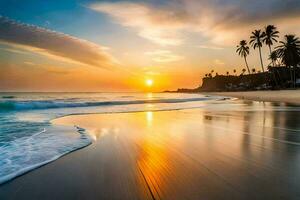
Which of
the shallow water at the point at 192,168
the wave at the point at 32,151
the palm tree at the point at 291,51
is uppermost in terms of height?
the palm tree at the point at 291,51

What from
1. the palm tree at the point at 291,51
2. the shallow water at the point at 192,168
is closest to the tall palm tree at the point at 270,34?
the palm tree at the point at 291,51

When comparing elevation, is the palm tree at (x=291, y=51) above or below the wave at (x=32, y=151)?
above

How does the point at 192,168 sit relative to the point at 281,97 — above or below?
above

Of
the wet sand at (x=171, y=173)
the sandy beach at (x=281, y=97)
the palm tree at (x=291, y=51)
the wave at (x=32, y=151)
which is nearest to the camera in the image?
the wet sand at (x=171, y=173)

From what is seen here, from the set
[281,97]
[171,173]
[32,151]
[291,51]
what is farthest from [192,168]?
[291,51]

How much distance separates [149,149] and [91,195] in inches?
110

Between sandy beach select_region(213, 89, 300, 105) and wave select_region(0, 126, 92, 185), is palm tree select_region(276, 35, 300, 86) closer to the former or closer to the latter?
sandy beach select_region(213, 89, 300, 105)

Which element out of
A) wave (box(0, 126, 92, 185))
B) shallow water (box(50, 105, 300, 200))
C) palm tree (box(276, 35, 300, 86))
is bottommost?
shallow water (box(50, 105, 300, 200))

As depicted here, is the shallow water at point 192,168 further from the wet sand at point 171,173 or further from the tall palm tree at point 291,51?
the tall palm tree at point 291,51

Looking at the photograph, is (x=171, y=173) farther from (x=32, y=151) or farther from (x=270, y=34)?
(x=270, y=34)

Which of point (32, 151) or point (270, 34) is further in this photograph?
point (270, 34)

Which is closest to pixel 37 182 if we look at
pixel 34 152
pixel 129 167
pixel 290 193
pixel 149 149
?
pixel 129 167

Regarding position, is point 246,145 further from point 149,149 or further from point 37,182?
point 37,182

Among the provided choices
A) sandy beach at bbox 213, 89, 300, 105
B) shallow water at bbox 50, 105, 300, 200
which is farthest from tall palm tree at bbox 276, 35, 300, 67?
shallow water at bbox 50, 105, 300, 200
